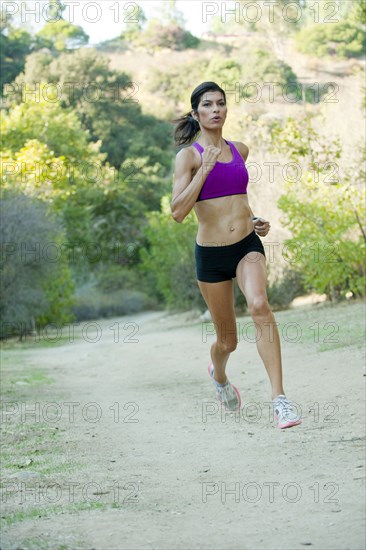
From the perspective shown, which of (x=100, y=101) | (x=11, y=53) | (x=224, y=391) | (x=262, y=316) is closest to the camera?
(x=262, y=316)

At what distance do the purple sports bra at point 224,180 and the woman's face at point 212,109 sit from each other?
0.63 ft

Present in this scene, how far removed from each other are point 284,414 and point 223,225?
1383 mm

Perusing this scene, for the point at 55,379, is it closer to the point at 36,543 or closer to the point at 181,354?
the point at 181,354

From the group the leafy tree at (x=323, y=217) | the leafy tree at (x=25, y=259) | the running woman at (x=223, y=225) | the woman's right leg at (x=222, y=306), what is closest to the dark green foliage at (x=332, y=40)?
the leafy tree at (x=25, y=259)

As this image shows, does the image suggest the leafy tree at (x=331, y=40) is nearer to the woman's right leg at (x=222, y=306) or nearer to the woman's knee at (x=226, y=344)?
the woman's knee at (x=226, y=344)

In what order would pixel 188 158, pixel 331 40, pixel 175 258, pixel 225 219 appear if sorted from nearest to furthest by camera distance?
1. pixel 188 158
2. pixel 225 219
3. pixel 175 258
4. pixel 331 40

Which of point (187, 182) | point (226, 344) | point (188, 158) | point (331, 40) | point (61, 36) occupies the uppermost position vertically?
point (61, 36)

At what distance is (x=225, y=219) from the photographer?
6.61 m

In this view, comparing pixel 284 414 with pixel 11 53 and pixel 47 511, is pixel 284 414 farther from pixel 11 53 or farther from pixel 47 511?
pixel 11 53

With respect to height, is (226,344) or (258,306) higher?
(258,306)

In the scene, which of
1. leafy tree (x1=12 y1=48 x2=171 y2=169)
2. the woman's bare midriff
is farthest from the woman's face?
leafy tree (x1=12 y1=48 x2=171 y2=169)

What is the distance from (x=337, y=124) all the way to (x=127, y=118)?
25674 mm

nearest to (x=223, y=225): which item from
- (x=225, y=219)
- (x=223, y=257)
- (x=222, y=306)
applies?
(x=225, y=219)

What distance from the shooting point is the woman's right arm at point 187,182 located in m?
6.25
